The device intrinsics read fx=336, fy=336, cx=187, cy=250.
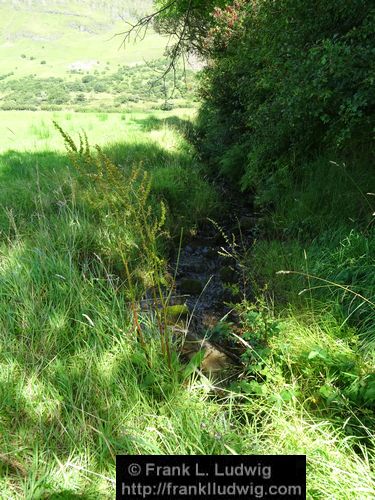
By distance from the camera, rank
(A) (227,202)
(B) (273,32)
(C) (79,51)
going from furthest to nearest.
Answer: (C) (79,51)
(A) (227,202)
(B) (273,32)

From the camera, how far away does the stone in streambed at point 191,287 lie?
372cm

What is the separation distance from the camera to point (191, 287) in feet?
12.3

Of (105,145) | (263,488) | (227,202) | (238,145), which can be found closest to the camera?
(263,488)

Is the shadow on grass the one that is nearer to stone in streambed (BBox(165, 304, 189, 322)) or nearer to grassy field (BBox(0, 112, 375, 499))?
grassy field (BBox(0, 112, 375, 499))

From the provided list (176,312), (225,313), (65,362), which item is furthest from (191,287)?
(65,362)

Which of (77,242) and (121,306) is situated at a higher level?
(77,242)

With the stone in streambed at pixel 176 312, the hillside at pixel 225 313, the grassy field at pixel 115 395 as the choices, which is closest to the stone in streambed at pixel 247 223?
the hillside at pixel 225 313

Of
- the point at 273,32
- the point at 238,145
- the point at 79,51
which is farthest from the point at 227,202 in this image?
the point at 79,51

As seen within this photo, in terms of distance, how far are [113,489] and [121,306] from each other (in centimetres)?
137

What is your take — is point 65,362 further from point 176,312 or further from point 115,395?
point 176,312

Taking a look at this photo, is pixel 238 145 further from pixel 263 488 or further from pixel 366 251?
pixel 263 488

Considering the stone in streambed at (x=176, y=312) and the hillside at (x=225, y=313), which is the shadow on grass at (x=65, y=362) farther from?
the stone in streambed at (x=176, y=312)

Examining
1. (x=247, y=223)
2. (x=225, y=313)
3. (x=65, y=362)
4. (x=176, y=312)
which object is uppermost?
(x=247, y=223)

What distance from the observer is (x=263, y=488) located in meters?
1.50
